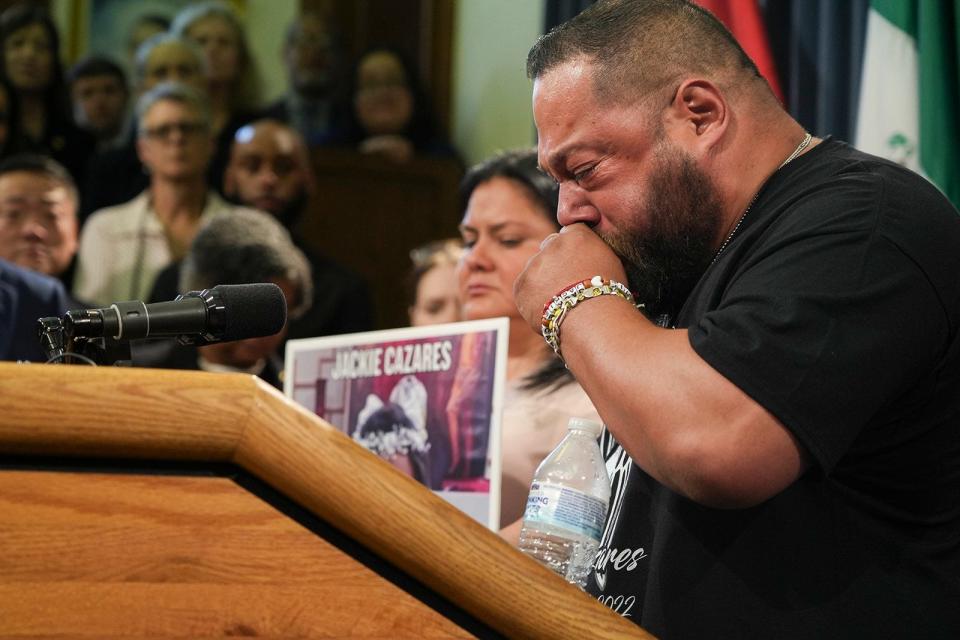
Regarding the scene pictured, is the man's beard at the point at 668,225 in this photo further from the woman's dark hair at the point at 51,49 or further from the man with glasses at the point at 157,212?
the woman's dark hair at the point at 51,49

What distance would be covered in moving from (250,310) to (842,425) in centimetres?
61

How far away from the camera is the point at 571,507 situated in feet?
4.97

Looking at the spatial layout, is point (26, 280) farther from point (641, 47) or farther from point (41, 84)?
point (641, 47)

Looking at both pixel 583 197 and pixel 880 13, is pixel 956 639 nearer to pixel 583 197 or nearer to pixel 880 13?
pixel 583 197

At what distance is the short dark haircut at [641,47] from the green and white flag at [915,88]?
3.86 ft

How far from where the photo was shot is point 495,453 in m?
2.22

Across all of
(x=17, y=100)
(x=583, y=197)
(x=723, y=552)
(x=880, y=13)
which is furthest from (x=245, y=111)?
(x=723, y=552)

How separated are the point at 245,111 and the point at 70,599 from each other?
496cm

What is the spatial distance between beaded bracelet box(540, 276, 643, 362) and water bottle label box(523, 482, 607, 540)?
7.8 inches

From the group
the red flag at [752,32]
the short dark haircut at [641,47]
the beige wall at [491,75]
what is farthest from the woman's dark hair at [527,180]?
the beige wall at [491,75]

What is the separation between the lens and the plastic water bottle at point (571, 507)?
152 cm

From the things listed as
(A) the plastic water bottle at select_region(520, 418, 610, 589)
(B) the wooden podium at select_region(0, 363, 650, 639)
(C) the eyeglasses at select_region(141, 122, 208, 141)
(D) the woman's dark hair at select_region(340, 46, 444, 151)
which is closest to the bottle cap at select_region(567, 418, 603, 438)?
Result: (A) the plastic water bottle at select_region(520, 418, 610, 589)

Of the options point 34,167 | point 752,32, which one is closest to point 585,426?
point 752,32

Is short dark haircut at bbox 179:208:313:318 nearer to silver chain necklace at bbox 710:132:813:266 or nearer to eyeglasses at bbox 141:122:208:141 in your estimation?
eyeglasses at bbox 141:122:208:141
